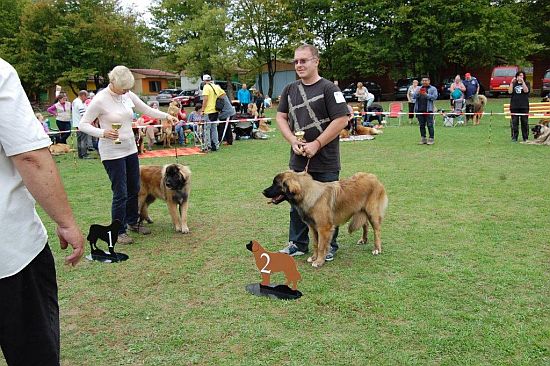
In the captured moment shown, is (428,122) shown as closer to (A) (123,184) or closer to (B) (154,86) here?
(A) (123,184)

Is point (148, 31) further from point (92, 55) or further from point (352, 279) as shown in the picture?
point (352, 279)

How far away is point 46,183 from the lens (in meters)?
1.74

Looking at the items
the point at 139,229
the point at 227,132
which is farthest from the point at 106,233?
the point at 227,132

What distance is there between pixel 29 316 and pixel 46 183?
52 cm

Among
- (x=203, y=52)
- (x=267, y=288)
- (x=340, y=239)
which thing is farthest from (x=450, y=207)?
(x=203, y=52)

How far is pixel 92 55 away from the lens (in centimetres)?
4172

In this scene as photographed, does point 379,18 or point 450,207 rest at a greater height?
point 379,18

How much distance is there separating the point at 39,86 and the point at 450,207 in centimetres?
4538

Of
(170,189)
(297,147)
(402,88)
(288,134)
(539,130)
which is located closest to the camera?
(297,147)

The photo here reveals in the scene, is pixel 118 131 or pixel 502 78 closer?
pixel 118 131

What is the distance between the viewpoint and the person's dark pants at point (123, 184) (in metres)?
5.06

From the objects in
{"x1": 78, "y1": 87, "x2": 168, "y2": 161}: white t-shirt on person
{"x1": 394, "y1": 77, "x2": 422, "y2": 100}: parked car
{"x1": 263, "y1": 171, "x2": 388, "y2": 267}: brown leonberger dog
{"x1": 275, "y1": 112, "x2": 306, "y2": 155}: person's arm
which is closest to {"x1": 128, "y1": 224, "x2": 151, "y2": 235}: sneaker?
{"x1": 78, "y1": 87, "x2": 168, "y2": 161}: white t-shirt on person

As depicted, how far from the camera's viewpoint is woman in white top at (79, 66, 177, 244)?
4828mm

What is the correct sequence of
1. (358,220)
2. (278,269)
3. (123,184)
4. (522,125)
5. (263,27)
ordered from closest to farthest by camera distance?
(278,269) → (358,220) → (123,184) → (522,125) → (263,27)
